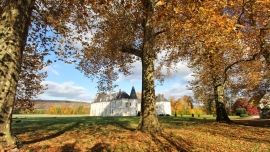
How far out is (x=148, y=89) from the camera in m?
9.85

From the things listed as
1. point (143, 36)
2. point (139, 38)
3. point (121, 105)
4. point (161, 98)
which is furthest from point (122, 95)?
point (143, 36)

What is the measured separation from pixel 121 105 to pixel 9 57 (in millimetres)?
66668

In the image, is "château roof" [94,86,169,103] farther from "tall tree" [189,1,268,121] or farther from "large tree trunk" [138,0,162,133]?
"large tree trunk" [138,0,162,133]

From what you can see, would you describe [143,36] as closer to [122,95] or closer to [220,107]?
[220,107]

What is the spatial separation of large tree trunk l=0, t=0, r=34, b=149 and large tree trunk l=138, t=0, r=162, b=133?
5.90 metres

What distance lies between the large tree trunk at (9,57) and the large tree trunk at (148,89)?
5.90m

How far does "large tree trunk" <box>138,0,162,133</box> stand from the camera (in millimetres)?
9352

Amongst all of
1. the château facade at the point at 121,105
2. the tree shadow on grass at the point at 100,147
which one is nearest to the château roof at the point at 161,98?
the château facade at the point at 121,105

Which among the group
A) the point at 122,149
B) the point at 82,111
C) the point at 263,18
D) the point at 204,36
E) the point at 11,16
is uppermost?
the point at 263,18

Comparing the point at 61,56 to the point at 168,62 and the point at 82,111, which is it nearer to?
the point at 168,62

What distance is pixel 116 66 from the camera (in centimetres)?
1953

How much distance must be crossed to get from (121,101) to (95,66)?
54.0m

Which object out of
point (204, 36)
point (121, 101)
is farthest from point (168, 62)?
point (121, 101)

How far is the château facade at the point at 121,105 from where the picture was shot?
70.8 m
